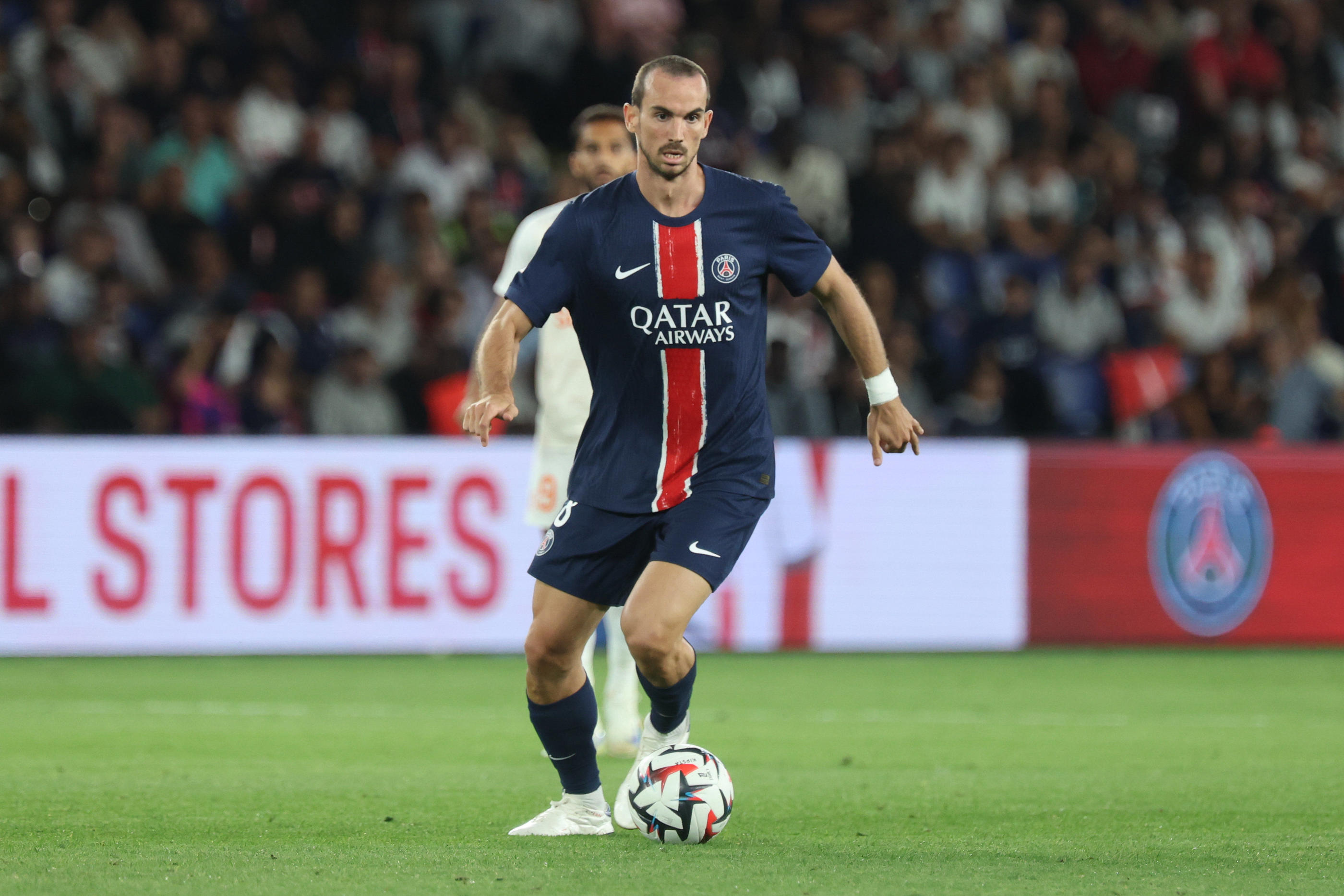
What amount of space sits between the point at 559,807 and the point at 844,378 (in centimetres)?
871

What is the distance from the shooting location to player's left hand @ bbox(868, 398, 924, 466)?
5.62 m

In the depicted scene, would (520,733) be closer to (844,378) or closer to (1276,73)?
(844,378)

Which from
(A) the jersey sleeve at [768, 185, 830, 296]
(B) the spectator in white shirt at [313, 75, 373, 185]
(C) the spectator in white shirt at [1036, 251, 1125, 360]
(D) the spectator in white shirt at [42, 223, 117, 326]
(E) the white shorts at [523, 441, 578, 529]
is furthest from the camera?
(C) the spectator in white shirt at [1036, 251, 1125, 360]

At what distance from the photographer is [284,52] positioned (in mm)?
15164

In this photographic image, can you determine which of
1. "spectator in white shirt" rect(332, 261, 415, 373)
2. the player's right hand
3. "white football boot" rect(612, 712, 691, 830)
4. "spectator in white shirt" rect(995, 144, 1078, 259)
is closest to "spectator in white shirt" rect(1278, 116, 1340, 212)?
"spectator in white shirt" rect(995, 144, 1078, 259)

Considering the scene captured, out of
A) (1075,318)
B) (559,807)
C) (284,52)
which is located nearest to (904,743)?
(559,807)

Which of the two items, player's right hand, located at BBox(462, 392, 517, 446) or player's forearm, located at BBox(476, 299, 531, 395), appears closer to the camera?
player's right hand, located at BBox(462, 392, 517, 446)

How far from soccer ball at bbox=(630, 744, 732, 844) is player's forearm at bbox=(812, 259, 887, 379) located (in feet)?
3.94

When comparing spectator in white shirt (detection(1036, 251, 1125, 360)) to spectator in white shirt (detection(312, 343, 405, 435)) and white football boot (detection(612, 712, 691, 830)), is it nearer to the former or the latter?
spectator in white shirt (detection(312, 343, 405, 435))

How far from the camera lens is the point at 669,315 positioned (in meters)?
5.53

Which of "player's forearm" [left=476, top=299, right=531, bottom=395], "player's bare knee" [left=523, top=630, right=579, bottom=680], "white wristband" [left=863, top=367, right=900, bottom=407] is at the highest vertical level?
"player's forearm" [left=476, top=299, right=531, bottom=395]

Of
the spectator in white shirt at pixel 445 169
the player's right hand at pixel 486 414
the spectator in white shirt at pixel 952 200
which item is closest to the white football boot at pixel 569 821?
the player's right hand at pixel 486 414

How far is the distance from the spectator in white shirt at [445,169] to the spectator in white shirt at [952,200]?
3.55 metres

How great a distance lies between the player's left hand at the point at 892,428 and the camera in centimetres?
562
